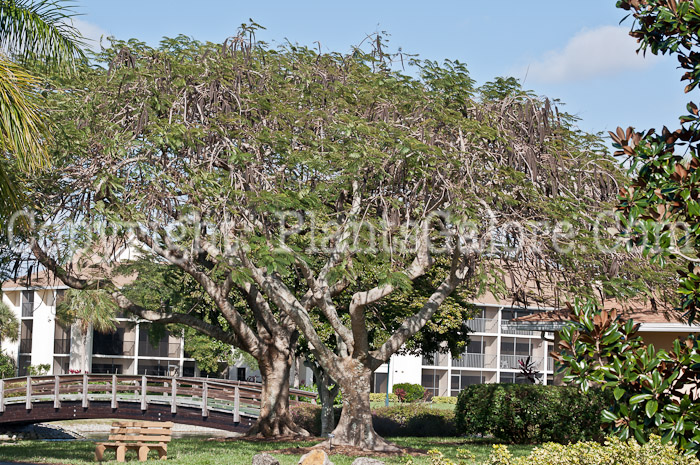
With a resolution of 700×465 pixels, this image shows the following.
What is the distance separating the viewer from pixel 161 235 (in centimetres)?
1755

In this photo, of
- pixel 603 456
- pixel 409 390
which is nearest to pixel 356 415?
pixel 603 456

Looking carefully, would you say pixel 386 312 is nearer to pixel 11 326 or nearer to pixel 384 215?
pixel 384 215

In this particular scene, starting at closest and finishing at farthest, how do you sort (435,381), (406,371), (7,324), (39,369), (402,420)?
1. (402,420)
2. (7,324)
3. (39,369)
4. (406,371)
5. (435,381)

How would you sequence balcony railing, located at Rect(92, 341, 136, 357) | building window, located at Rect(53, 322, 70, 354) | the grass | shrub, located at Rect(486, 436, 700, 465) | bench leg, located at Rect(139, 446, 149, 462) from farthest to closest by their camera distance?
building window, located at Rect(53, 322, 70, 354), balcony railing, located at Rect(92, 341, 136, 357), bench leg, located at Rect(139, 446, 149, 462), the grass, shrub, located at Rect(486, 436, 700, 465)

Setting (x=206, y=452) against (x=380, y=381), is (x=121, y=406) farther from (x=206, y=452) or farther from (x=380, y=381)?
(x=380, y=381)

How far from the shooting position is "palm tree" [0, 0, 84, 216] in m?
11.0

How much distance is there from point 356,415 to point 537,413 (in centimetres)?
475

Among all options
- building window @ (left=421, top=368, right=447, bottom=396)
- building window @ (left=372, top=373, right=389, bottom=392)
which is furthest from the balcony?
building window @ (left=421, top=368, right=447, bottom=396)

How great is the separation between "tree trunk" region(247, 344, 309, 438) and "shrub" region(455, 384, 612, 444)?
5.09 metres

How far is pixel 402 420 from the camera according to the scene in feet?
101

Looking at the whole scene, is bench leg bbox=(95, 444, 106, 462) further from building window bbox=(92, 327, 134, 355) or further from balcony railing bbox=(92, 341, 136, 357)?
balcony railing bbox=(92, 341, 136, 357)

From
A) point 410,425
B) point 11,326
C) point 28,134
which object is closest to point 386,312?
point 410,425

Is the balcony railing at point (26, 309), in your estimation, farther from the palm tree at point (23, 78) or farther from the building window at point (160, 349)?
the palm tree at point (23, 78)

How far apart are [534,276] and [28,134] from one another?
Result: 10.1 metres
